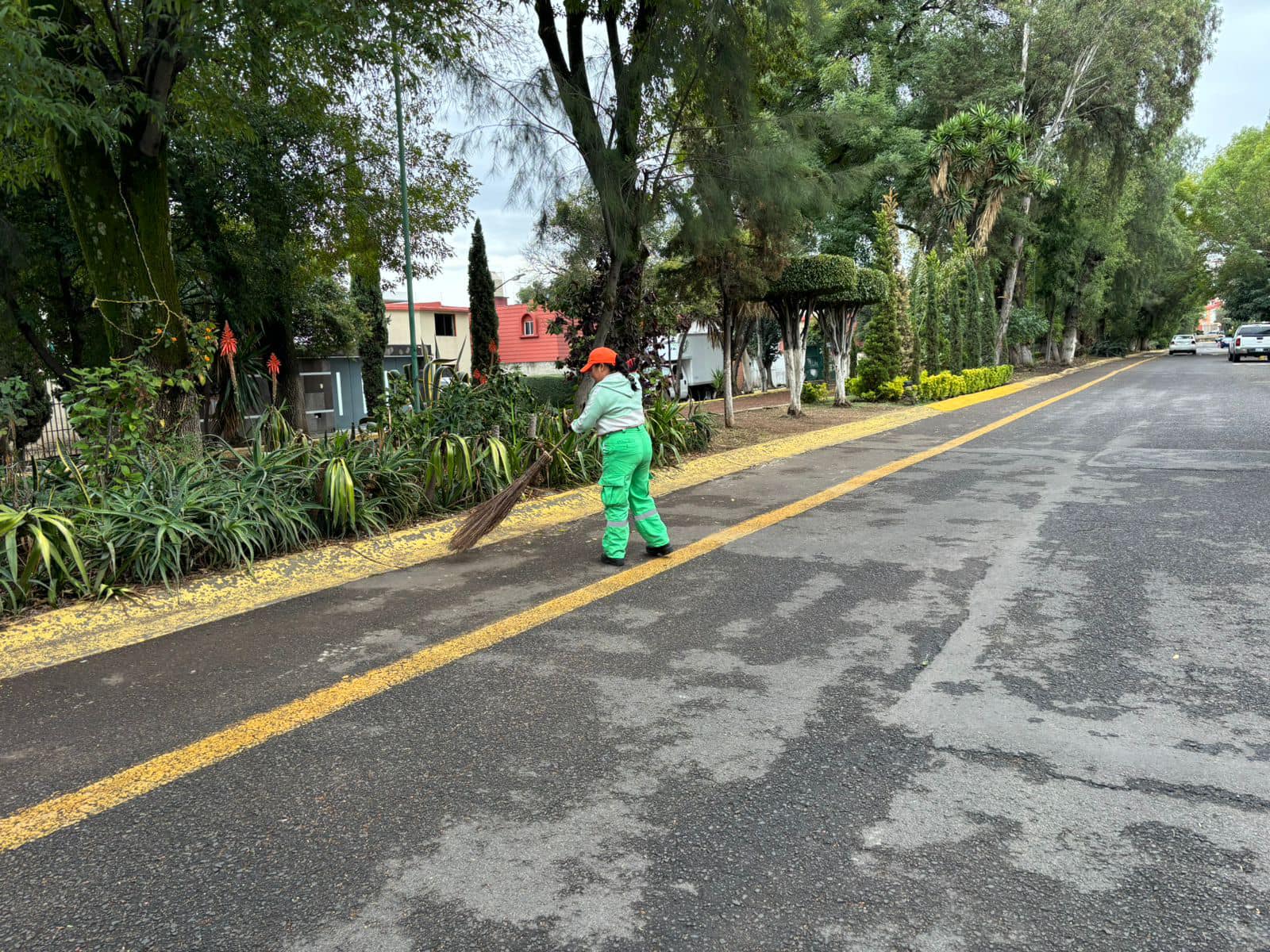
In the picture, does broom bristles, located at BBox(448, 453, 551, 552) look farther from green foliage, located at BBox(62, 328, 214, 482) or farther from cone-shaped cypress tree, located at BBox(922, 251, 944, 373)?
cone-shaped cypress tree, located at BBox(922, 251, 944, 373)

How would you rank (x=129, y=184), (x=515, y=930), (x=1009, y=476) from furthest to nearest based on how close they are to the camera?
(x=1009, y=476), (x=129, y=184), (x=515, y=930)

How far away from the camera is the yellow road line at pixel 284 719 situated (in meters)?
2.82

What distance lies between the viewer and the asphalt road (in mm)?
2273

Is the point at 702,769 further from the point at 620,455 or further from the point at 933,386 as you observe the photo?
the point at 933,386

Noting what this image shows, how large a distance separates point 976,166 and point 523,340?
24632 millimetres

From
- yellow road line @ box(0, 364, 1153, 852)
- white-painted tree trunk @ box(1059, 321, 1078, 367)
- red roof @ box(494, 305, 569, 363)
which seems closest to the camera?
yellow road line @ box(0, 364, 1153, 852)

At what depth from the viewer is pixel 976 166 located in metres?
26.4

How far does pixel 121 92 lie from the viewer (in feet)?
22.5

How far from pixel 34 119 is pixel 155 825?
18.9ft

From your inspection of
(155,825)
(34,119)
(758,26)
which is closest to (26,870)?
(155,825)

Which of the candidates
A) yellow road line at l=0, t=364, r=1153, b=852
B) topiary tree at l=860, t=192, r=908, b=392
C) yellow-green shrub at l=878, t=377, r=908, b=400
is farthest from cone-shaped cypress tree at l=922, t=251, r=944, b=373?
yellow road line at l=0, t=364, r=1153, b=852

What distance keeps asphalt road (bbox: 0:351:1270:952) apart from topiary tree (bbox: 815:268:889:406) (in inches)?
458

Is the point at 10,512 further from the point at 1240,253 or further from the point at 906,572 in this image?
the point at 1240,253

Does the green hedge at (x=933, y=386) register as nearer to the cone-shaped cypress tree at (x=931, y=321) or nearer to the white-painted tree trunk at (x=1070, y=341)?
the cone-shaped cypress tree at (x=931, y=321)
